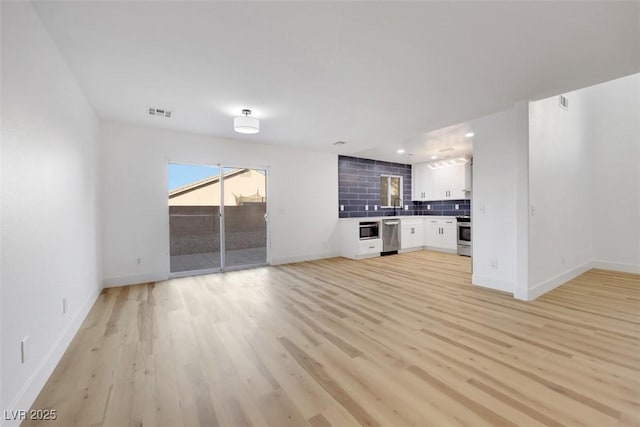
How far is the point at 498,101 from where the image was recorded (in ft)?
10.4

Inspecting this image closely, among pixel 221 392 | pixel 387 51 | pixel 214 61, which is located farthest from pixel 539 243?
pixel 214 61

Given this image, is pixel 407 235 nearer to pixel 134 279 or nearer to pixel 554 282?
pixel 554 282

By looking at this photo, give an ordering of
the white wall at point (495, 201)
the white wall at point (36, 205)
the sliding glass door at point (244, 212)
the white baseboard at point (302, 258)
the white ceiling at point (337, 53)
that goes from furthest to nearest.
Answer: the white baseboard at point (302, 258) < the sliding glass door at point (244, 212) < the white wall at point (495, 201) < the white ceiling at point (337, 53) < the white wall at point (36, 205)

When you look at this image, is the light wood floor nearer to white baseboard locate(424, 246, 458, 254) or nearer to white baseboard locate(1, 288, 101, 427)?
white baseboard locate(1, 288, 101, 427)

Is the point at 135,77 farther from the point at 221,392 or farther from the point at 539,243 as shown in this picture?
the point at 539,243

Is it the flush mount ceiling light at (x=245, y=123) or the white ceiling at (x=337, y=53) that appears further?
the flush mount ceiling light at (x=245, y=123)

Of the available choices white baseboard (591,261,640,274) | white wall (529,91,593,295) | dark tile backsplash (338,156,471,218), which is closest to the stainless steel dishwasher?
dark tile backsplash (338,156,471,218)

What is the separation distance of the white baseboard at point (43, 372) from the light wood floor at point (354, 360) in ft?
0.21

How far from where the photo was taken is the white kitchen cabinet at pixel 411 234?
673cm

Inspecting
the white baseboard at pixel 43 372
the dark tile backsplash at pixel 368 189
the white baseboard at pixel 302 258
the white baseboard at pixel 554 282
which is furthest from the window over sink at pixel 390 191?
the white baseboard at pixel 43 372

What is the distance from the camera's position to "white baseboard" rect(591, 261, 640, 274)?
4449 mm

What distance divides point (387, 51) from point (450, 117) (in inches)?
79.9

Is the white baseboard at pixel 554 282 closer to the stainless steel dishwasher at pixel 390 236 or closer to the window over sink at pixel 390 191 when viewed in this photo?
the stainless steel dishwasher at pixel 390 236

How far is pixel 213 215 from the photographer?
4902mm
